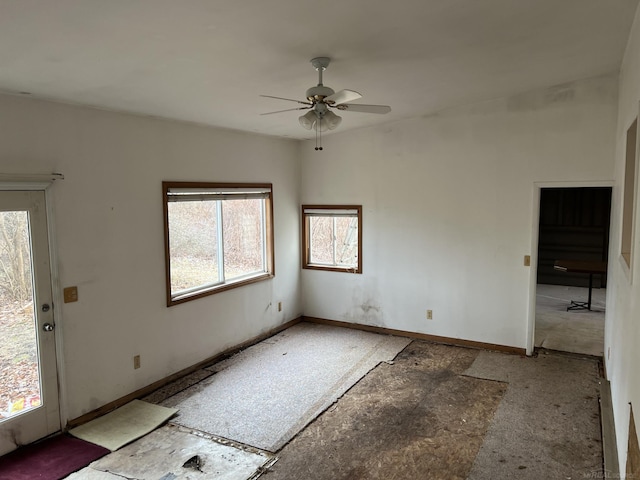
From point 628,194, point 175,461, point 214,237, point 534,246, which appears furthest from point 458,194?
point 175,461

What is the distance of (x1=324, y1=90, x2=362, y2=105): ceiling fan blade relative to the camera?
2.86 meters

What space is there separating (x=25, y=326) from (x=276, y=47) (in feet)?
8.88

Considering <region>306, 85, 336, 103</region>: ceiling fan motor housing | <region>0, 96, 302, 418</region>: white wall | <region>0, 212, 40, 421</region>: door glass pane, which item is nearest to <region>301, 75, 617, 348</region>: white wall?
<region>0, 96, 302, 418</region>: white wall

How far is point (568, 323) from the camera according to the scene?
6.32 meters

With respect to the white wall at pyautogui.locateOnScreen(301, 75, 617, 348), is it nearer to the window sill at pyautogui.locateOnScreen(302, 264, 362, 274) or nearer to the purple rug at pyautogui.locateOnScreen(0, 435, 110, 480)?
the window sill at pyautogui.locateOnScreen(302, 264, 362, 274)

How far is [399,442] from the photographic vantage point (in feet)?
11.3

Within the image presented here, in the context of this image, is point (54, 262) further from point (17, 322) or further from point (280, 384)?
point (280, 384)

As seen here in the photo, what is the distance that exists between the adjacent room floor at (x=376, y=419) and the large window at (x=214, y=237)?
3.10ft

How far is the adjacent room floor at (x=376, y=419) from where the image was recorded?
3.14 meters

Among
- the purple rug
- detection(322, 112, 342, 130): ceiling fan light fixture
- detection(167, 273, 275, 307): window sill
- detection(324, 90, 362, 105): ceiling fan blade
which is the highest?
detection(324, 90, 362, 105): ceiling fan blade

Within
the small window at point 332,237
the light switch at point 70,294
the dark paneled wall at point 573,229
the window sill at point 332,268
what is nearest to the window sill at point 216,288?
the window sill at point 332,268

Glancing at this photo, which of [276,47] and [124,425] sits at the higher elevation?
[276,47]

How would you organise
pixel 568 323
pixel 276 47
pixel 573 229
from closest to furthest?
pixel 276 47 → pixel 568 323 → pixel 573 229

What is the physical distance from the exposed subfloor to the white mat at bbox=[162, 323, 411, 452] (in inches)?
74.1
